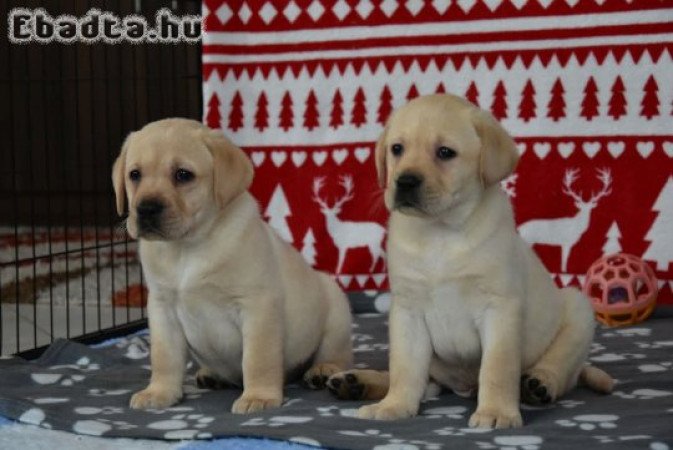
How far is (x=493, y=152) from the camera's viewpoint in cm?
206

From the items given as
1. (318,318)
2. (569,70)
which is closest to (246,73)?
(569,70)

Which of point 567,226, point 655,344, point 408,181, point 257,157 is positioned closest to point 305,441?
point 408,181

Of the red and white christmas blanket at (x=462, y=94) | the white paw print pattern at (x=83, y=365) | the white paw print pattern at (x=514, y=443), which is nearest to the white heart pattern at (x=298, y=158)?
the red and white christmas blanket at (x=462, y=94)

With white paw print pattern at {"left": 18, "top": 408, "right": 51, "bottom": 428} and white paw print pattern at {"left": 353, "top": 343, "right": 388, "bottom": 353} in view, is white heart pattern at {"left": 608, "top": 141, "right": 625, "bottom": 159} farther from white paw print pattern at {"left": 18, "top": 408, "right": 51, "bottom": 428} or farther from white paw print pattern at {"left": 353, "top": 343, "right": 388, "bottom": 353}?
white paw print pattern at {"left": 18, "top": 408, "right": 51, "bottom": 428}

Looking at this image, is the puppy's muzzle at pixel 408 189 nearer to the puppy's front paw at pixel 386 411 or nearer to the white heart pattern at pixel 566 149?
the puppy's front paw at pixel 386 411

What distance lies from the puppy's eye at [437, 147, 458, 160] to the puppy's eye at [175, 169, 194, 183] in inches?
19.0

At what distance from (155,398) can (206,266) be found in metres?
0.29

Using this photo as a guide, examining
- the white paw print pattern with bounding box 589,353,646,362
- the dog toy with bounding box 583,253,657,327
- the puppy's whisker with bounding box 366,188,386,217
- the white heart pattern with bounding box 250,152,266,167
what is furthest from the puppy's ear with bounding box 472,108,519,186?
the white heart pattern with bounding box 250,152,266,167

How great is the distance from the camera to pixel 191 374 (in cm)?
275

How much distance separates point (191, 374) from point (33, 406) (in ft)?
1.98

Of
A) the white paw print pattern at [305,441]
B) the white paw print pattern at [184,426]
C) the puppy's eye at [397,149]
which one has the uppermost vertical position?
the puppy's eye at [397,149]

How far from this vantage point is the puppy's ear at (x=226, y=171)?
7.22ft

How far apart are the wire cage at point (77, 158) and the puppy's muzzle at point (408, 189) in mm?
1491

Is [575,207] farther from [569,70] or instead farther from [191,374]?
[191,374]
